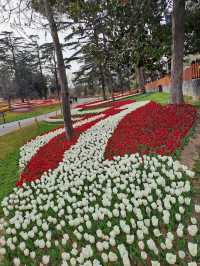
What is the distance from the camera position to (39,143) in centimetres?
1324

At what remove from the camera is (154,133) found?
9.59m

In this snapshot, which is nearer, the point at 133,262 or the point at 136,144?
the point at 133,262

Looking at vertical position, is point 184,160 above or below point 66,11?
below

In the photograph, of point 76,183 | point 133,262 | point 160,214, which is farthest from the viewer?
point 76,183

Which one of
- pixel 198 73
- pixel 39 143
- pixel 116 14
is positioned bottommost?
pixel 39 143

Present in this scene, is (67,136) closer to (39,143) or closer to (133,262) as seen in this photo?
(39,143)

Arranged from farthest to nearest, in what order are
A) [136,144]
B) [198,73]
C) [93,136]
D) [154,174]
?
[198,73] → [93,136] → [136,144] → [154,174]

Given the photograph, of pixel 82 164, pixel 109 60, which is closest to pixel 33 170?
pixel 82 164

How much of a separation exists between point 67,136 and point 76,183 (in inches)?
209

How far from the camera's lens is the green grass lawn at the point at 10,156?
30.1 ft

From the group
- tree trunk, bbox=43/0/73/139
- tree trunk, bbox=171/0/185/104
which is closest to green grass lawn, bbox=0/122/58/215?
tree trunk, bbox=43/0/73/139

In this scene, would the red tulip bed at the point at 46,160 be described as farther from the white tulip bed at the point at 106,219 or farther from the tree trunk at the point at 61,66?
the tree trunk at the point at 61,66

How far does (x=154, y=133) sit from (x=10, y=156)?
268 inches

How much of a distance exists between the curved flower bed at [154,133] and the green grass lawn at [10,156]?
3196 millimetres
